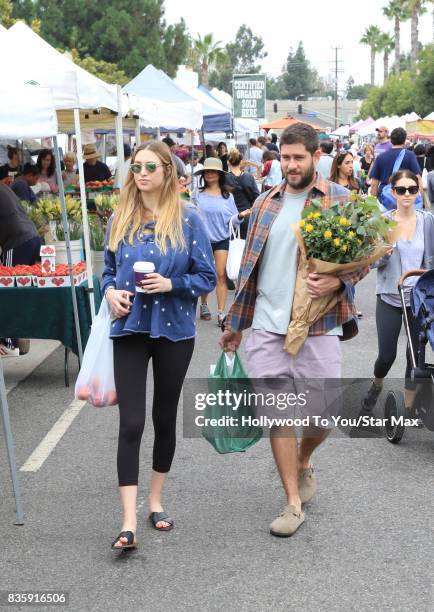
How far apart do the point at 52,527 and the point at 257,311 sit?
149 cm

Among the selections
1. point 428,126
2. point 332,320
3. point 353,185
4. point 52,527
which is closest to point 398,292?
point 332,320

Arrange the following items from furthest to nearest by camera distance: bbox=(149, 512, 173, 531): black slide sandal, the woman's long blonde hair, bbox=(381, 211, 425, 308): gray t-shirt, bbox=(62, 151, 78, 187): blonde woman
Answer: bbox=(62, 151, 78, 187): blonde woman, bbox=(381, 211, 425, 308): gray t-shirt, bbox=(149, 512, 173, 531): black slide sandal, the woman's long blonde hair

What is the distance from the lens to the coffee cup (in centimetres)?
442

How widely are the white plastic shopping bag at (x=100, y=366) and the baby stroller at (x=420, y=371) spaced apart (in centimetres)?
202

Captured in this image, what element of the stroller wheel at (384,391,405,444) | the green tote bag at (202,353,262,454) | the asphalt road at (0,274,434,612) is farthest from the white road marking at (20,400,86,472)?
the stroller wheel at (384,391,405,444)

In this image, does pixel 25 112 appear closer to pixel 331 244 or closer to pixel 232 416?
pixel 232 416

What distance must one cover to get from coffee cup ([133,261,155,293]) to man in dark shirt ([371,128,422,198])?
30.4ft

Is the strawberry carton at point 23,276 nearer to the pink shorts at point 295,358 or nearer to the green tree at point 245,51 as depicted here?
the pink shorts at point 295,358

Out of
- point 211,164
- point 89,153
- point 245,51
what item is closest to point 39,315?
point 211,164

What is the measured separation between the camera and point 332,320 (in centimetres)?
483

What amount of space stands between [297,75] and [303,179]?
175093 mm

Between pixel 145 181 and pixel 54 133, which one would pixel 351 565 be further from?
pixel 54 133

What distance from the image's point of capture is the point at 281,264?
15.7 ft

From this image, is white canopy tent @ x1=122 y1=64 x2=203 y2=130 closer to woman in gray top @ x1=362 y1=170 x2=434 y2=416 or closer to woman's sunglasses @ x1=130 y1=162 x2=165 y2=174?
woman in gray top @ x1=362 y1=170 x2=434 y2=416
